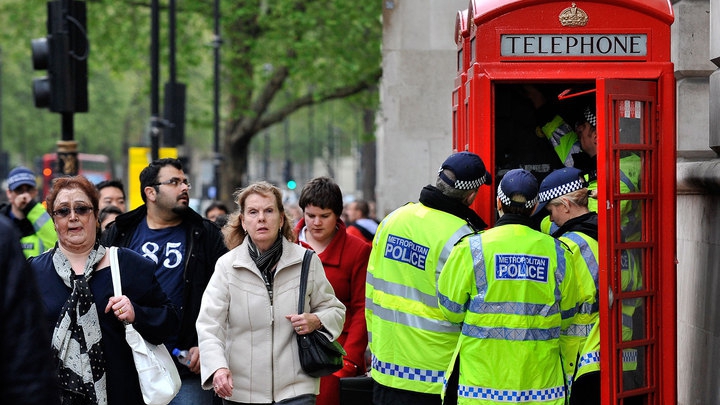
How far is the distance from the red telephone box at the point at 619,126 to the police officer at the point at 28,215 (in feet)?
14.3

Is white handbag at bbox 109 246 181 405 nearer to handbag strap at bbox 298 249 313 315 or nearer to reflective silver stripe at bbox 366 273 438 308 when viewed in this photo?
handbag strap at bbox 298 249 313 315

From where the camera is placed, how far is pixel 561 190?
6.40 metres

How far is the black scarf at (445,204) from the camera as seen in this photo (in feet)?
20.3

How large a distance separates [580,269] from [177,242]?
2.20m

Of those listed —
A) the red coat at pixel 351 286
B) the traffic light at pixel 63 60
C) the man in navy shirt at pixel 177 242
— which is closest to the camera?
the man in navy shirt at pixel 177 242

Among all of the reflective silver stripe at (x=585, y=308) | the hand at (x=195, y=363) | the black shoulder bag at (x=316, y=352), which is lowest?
the hand at (x=195, y=363)

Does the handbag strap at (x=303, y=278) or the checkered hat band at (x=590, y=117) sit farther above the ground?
the checkered hat band at (x=590, y=117)

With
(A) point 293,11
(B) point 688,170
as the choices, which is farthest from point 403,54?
(A) point 293,11

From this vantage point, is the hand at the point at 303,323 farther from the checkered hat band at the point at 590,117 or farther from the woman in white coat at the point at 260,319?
the checkered hat band at the point at 590,117

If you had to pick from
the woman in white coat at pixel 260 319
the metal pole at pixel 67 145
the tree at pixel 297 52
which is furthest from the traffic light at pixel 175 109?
the woman in white coat at pixel 260 319

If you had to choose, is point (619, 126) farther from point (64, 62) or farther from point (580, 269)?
point (64, 62)

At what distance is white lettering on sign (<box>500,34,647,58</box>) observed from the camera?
23.3ft

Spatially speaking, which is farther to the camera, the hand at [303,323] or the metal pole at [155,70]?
the metal pole at [155,70]

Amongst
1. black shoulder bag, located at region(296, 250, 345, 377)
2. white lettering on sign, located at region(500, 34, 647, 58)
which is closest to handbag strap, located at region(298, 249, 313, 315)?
black shoulder bag, located at region(296, 250, 345, 377)
